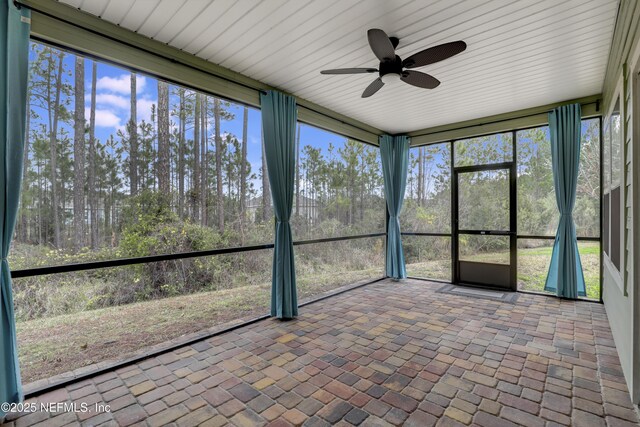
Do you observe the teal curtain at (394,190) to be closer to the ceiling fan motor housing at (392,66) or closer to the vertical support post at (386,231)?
the vertical support post at (386,231)

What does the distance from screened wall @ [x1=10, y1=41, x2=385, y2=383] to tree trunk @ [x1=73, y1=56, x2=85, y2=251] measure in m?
0.01

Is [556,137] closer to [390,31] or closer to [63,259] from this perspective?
[390,31]

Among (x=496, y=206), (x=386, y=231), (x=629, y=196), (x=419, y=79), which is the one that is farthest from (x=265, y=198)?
(x=629, y=196)

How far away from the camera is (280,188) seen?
355 centimetres

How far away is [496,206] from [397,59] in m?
3.54

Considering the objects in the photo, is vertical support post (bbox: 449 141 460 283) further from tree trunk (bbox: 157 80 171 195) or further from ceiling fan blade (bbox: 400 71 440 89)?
tree trunk (bbox: 157 80 171 195)

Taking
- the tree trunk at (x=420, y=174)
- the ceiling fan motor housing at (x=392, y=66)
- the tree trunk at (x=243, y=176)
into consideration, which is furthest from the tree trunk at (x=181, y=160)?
the tree trunk at (x=420, y=174)

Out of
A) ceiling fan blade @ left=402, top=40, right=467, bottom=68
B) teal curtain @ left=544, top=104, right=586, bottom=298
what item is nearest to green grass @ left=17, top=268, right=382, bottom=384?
ceiling fan blade @ left=402, top=40, right=467, bottom=68

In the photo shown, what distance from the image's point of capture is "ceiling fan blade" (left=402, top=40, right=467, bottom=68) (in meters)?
2.14

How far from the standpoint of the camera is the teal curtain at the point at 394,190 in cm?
557

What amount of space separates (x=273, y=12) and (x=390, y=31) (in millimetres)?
995

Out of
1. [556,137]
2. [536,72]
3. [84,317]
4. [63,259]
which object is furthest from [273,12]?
[556,137]

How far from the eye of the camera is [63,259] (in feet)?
10.8

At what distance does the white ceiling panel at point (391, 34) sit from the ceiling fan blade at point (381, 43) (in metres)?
0.26
